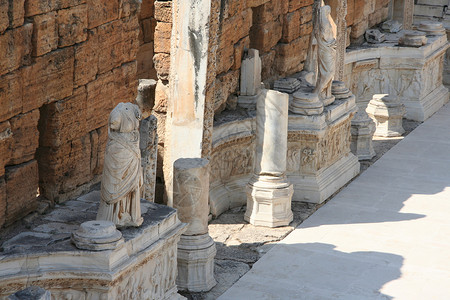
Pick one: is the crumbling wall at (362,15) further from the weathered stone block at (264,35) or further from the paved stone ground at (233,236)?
the paved stone ground at (233,236)

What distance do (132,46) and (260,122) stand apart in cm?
186

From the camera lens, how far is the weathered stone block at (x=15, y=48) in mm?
8703

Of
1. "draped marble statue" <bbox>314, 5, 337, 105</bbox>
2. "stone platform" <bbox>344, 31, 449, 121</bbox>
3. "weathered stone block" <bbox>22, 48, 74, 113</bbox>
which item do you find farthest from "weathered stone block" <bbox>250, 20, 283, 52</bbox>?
"weathered stone block" <bbox>22, 48, 74, 113</bbox>

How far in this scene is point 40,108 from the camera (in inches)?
379

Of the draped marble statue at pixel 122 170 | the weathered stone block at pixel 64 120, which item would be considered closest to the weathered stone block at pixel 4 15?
the weathered stone block at pixel 64 120

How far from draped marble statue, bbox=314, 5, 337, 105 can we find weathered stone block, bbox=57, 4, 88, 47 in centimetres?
381

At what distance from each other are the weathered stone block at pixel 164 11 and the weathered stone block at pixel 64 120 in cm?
226

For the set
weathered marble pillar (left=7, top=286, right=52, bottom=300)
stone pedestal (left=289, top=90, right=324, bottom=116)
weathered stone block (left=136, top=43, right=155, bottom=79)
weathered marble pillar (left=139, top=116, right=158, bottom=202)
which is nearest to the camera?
weathered marble pillar (left=7, top=286, right=52, bottom=300)

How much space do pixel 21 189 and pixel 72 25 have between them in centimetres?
170

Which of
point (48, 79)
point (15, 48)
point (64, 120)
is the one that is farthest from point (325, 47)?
point (15, 48)

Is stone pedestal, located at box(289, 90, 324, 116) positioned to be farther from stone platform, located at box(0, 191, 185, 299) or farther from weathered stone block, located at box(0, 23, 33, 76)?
weathered stone block, located at box(0, 23, 33, 76)

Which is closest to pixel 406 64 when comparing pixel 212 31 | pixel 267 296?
pixel 212 31

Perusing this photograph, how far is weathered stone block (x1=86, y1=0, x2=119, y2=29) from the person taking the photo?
10016 mm

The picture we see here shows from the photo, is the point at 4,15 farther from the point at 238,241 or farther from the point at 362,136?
the point at 362,136
